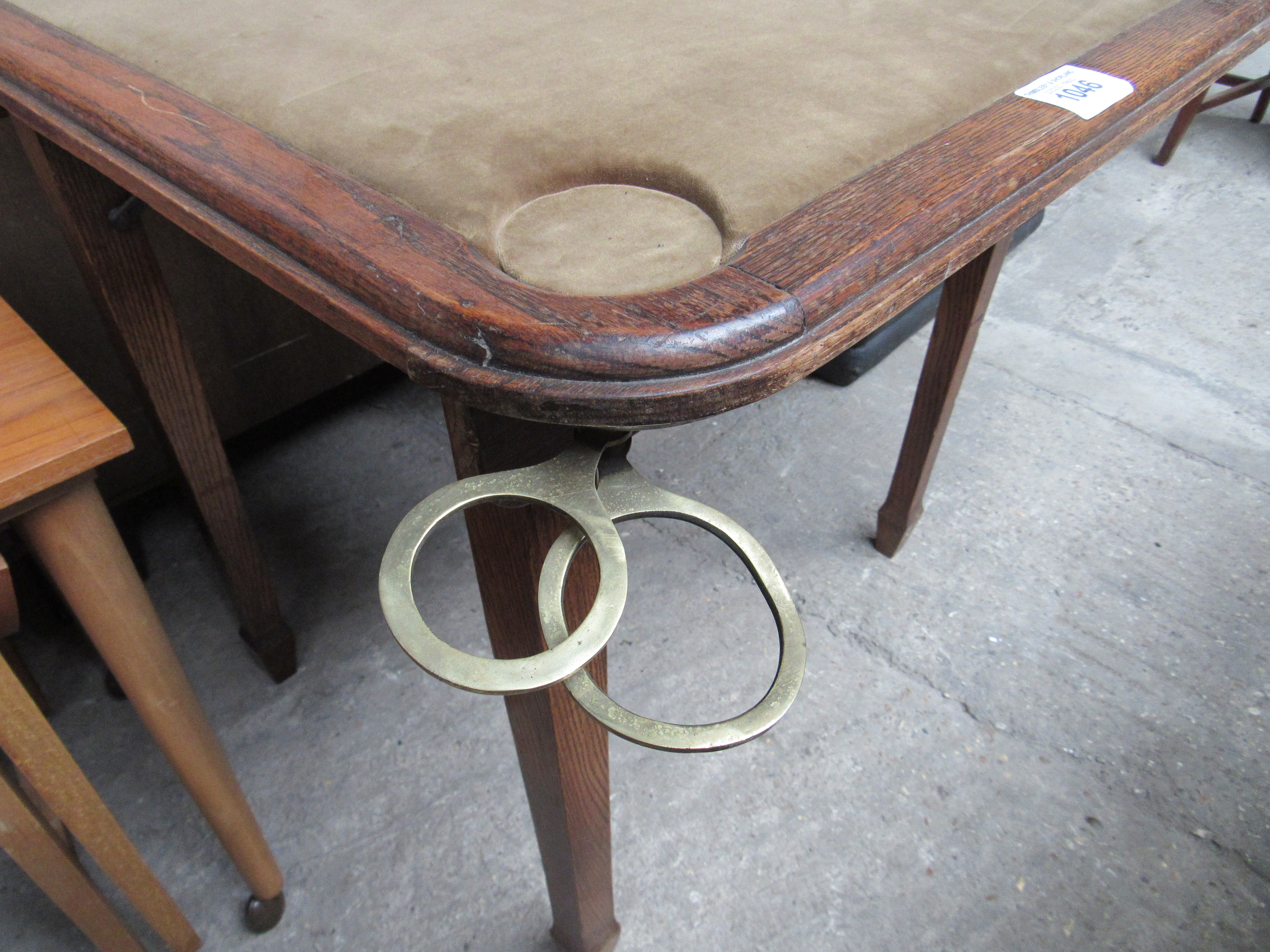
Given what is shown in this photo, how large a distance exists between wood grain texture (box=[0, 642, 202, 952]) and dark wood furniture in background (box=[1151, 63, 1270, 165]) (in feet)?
9.33

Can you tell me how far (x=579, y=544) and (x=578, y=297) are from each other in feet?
0.48

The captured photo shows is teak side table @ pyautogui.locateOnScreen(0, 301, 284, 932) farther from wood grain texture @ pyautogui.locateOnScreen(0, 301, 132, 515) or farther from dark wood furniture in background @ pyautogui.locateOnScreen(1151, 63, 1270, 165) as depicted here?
dark wood furniture in background @ pyautogui.locateOnScreen(1151, 63, 1270, 165)

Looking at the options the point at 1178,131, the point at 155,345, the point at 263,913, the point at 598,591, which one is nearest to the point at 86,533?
the point at 155,345

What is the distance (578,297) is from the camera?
44 cm

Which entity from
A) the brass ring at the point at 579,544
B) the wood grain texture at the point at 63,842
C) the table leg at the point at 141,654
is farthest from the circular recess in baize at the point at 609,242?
the wood grain texture at the point at 63,842

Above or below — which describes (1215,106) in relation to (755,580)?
below

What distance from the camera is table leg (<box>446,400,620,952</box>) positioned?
0.55m

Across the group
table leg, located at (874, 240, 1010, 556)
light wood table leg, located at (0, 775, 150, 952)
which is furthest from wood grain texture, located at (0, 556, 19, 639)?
table leg, located at (874, 240, 1010, 556)

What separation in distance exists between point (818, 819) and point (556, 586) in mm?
829

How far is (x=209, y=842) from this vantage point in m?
1.16

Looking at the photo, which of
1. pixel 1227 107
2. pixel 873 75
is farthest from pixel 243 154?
pixel 1227 107

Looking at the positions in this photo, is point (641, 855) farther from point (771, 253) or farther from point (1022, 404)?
point (1022, 404)

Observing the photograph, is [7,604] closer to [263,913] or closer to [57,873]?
[57,873]

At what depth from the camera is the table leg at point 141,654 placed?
2.28ft
